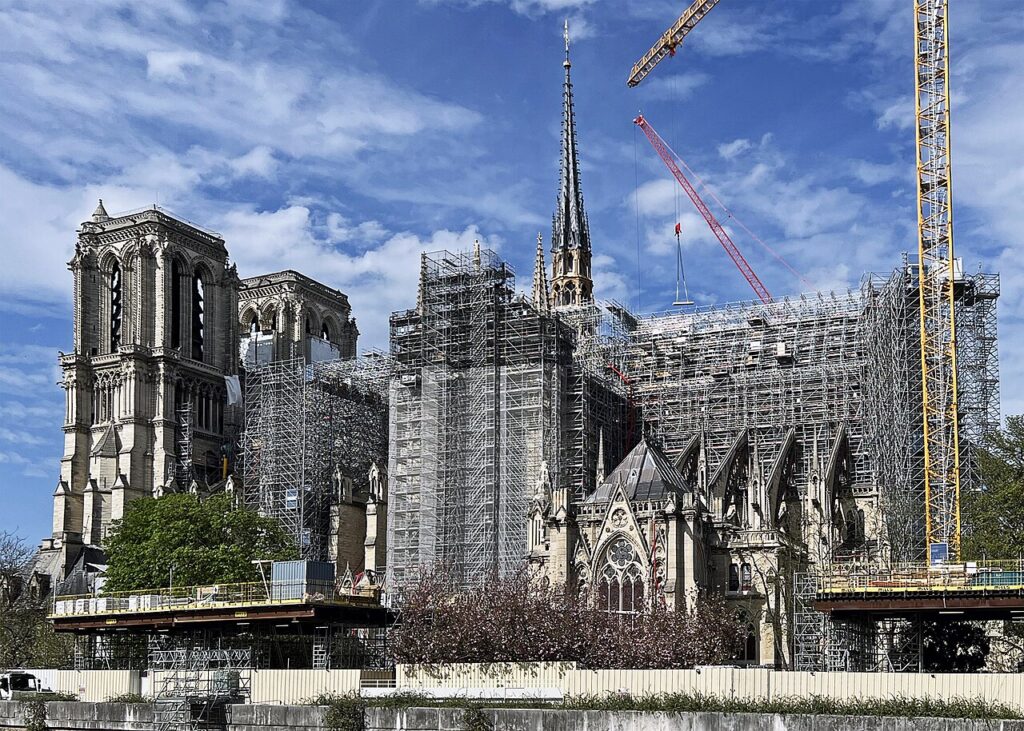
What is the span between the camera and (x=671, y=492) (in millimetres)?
65250

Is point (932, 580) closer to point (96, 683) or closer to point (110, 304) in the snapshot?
point (96, 683)

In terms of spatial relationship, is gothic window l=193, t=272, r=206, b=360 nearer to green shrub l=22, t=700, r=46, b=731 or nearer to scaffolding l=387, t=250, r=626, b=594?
scaffolding l=387, t=250, r=626, b=594

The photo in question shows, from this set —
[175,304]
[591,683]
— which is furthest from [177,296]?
[591,683]

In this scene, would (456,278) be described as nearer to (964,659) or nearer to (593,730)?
(964,659)

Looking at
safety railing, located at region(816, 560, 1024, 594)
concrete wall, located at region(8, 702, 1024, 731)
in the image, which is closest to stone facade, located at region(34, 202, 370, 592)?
concrete wall, located at region(8, 702, 1024, 731)

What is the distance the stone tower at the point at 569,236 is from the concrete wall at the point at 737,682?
9222 centimetres

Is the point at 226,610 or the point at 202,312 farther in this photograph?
the point at 202,312

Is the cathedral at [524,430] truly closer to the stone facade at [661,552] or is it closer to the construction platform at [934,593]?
the stone facade at [661,552]

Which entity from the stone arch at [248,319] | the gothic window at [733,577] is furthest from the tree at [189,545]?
the stone arch at [248,319]

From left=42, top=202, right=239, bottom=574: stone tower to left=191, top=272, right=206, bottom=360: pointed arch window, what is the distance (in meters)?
0.10

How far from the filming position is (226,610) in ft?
177

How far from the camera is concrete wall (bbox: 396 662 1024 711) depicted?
118 ft

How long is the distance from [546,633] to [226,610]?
1170 centimetres

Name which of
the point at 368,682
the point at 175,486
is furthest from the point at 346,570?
the point at 368,682
